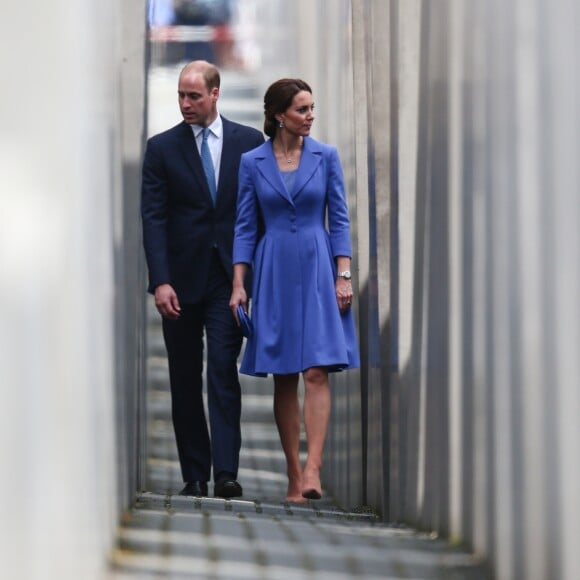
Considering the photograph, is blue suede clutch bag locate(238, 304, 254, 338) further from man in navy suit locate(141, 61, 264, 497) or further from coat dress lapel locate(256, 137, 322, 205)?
coat dress lapel locate(256, 137, 322, 205)

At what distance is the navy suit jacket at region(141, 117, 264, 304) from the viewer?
7.50 metres

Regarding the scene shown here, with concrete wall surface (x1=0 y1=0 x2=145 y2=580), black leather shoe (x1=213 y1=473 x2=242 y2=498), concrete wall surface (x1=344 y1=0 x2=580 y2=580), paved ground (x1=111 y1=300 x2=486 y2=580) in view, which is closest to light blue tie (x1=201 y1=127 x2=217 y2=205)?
concrete wall surface (x1=344 y1=0 x2=580 y2=580)

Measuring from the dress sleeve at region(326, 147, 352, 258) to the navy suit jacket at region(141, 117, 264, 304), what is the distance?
53 centimetres

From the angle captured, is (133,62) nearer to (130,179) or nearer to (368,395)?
(130,179)

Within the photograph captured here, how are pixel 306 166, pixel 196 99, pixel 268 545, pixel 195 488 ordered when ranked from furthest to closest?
pixel 195 488
pixel 196 99
pixel 306 166
pixel 268 545

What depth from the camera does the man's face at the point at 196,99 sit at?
7434 mm

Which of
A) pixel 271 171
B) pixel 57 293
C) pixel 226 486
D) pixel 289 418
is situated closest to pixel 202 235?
pixel 271 171

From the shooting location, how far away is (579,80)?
4117 mm

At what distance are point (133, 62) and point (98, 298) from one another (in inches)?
95.1

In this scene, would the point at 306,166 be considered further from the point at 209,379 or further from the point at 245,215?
the point at 209,379

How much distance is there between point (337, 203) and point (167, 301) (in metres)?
0.84

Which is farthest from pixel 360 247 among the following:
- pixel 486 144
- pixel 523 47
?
pixel 523 47

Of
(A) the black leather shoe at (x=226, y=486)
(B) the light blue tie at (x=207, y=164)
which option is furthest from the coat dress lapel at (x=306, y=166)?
(A) the black leather shoe at (x=226, y=486)

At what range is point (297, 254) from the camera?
7.21 meters
